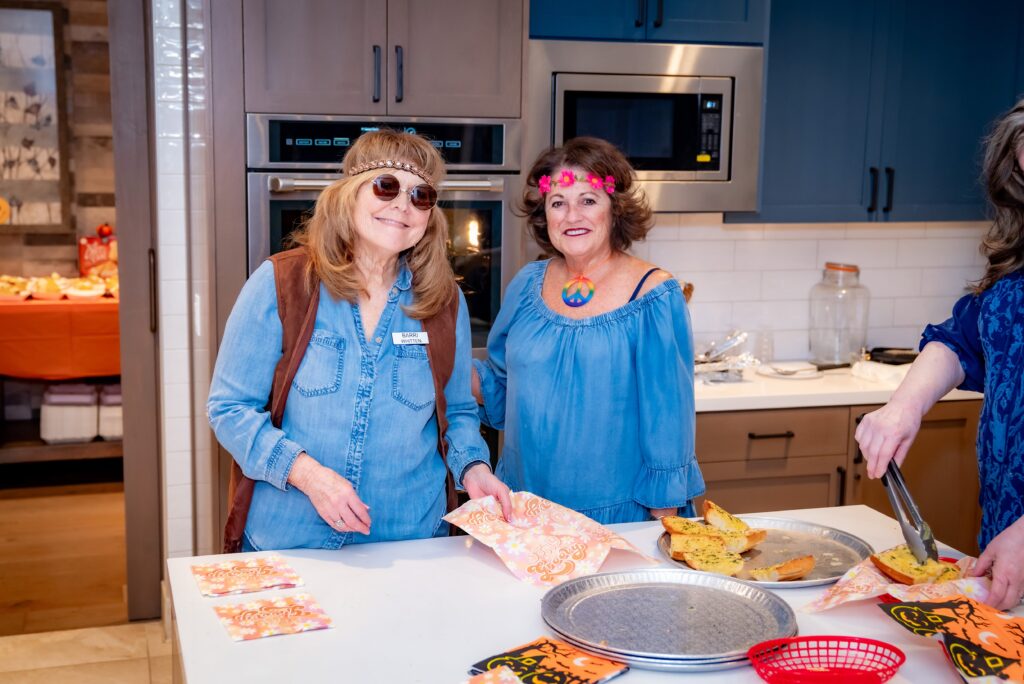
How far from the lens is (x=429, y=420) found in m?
2.20

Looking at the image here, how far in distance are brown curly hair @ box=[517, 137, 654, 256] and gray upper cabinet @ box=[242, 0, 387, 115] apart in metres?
0.67

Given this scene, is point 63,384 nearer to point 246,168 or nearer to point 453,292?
point 246,168

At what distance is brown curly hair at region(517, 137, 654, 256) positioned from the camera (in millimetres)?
2500

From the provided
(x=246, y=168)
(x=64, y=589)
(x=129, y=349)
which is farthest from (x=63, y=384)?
(x=246, y=168)

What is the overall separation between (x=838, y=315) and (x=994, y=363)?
7.34 feet

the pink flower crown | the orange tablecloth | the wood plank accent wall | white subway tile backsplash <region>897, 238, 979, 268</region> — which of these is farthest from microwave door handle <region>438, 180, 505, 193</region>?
the wood plank accent wall

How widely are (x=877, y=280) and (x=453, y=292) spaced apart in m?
2.58

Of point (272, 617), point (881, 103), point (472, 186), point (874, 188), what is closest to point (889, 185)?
point (874, 188)

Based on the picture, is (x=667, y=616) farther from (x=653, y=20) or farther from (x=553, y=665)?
(x=653, y=20)

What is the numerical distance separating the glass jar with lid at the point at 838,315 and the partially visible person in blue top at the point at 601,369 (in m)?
1.83

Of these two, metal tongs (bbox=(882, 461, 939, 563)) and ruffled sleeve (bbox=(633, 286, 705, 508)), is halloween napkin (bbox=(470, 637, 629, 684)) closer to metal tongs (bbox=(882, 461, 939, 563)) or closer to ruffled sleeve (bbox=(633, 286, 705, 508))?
metal tongs (bbox=(882, 461, 939, 563))

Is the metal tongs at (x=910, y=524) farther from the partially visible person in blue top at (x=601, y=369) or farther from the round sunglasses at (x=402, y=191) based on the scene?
the round sunglasses at (x=402, y=191)

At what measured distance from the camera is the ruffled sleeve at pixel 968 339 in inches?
81.2

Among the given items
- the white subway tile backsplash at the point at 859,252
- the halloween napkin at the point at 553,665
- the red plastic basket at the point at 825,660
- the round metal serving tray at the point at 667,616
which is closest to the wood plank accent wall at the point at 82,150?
the white subway tile backsplash at the point at 859,252
